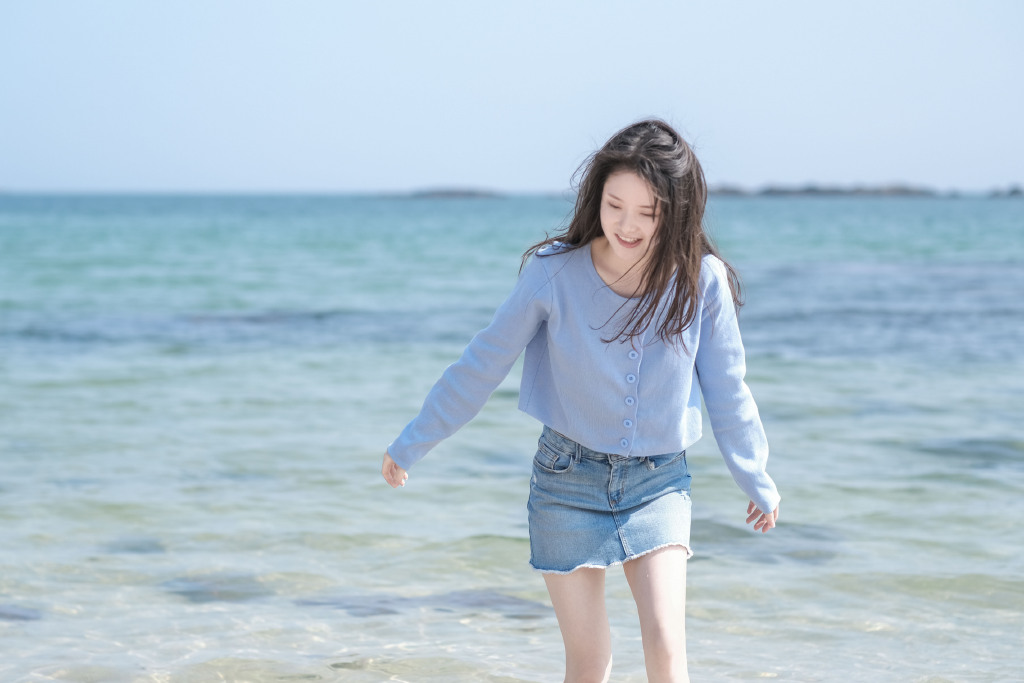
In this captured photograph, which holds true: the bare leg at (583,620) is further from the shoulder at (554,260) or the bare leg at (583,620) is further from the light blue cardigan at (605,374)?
the shoulder at (554,260)

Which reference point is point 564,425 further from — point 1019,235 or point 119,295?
point 1019,235

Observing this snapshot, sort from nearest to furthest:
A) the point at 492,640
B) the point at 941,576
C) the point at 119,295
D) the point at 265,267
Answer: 1. the point at 492,640
2. the point at 941,576
3. the point at 119,295
4. the point at 265,267

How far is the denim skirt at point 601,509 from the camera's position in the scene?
250 cm

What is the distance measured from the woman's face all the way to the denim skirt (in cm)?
49

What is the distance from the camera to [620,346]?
99.6 inches

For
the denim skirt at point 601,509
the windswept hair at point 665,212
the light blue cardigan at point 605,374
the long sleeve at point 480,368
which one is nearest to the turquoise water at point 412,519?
the windswept hair at point 665,212

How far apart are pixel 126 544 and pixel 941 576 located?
11.7ft

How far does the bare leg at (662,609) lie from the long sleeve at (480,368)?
0.55m

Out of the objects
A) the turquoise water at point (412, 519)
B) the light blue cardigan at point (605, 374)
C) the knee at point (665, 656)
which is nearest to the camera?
the knee at point (665, 656)

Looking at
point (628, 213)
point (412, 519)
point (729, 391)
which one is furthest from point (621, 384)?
point (412, 519)

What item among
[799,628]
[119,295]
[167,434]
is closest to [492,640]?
[799,628]

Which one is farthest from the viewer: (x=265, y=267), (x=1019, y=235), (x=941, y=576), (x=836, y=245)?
(x=1019, y=235)

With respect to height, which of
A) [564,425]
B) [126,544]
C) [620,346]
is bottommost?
[126,544]

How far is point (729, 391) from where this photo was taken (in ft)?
8.45
